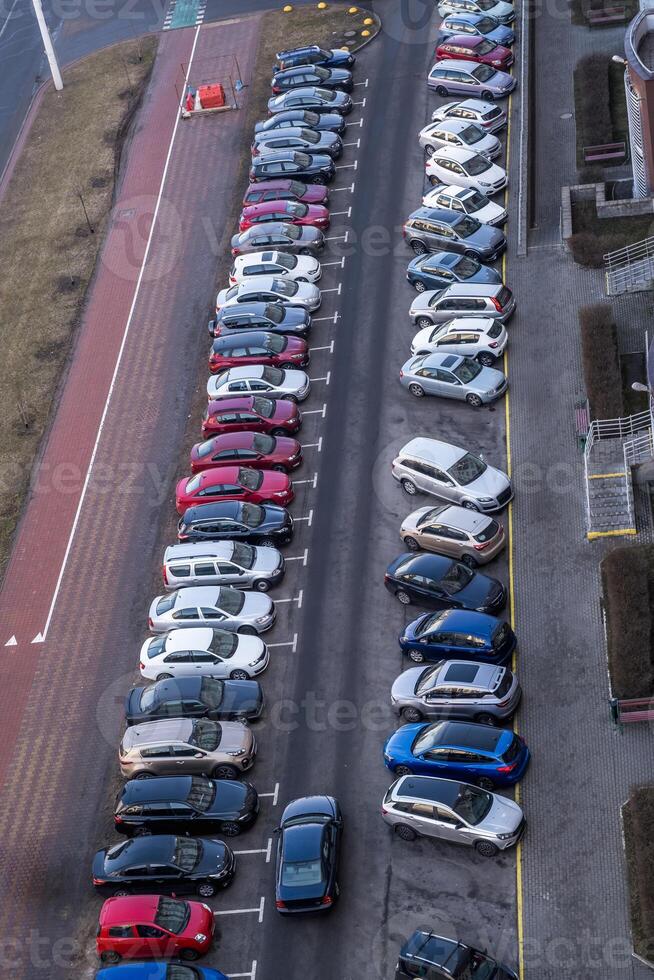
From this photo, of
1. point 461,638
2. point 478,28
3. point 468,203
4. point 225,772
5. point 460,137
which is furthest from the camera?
point 478,28

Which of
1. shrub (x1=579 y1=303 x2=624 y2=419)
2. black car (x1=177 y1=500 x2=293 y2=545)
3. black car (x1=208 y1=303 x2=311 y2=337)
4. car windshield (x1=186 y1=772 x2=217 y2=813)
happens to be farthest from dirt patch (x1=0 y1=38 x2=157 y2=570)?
shrub (x1=579 y1=303 x2=624 y2=419)

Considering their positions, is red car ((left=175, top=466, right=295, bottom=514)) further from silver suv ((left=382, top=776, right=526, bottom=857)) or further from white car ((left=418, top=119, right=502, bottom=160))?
white car ((left=418, top=119, right=502, bottom=160))

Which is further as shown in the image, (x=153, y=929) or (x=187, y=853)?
(x=187, y=853)

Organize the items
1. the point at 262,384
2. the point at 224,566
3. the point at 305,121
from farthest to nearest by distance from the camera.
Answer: the point at 305,121 < the point at 262,384 < the point at 224,566

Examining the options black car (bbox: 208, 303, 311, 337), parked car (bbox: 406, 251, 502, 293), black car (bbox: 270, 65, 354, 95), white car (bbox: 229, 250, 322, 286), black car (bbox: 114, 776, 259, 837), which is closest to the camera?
black car (bbox: 114, 776, 259, 837)

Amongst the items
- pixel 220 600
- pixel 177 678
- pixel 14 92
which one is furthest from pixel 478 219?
pixel 14 92

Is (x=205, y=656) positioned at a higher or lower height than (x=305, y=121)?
lower

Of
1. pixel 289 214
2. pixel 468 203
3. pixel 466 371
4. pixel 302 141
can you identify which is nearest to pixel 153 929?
pixel 466 371

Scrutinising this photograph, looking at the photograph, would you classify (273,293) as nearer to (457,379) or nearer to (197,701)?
(457,379)
